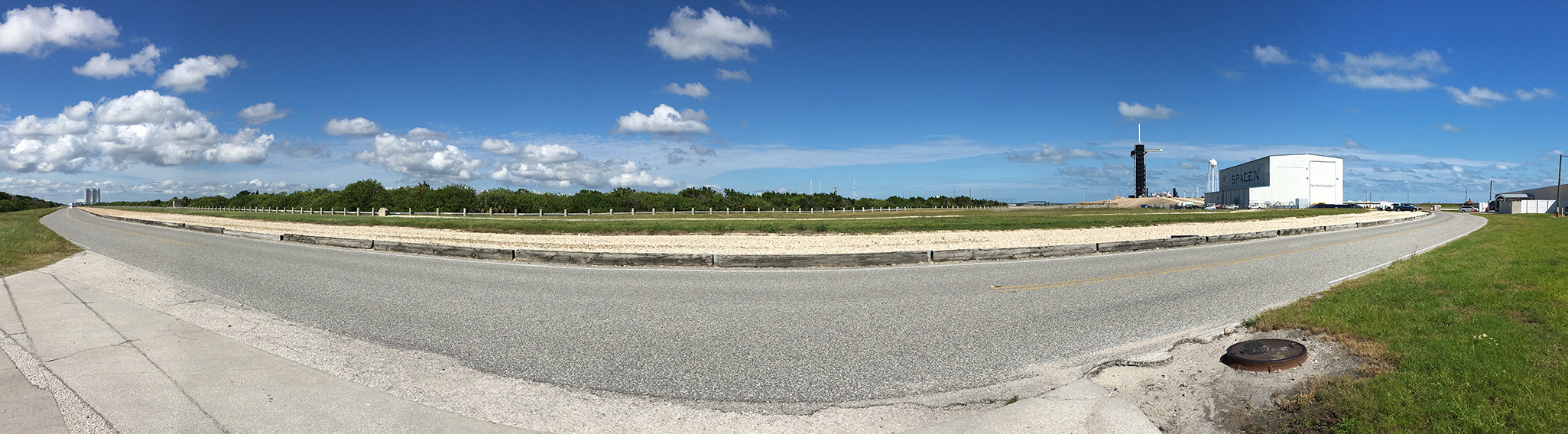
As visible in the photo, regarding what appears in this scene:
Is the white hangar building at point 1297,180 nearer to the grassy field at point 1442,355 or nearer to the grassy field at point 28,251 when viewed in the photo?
the grassy field at point 1442,355

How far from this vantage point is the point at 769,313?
8.09 m

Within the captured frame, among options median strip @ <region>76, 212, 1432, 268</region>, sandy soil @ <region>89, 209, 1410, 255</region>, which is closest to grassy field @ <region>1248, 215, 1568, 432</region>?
median strip @ <region>76, 212, 1432, 268</region>

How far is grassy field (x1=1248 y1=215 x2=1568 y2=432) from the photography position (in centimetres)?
389

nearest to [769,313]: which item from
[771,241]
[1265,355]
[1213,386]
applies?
[1213,386]

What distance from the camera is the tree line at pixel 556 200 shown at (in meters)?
78.3

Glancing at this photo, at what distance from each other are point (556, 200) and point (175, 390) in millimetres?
80128

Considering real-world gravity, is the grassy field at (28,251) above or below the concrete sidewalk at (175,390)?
above

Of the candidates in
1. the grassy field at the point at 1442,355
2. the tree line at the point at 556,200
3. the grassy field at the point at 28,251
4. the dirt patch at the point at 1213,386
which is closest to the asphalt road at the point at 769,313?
the dirt patch at the point at 1213,386

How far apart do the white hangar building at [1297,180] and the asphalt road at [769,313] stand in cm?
10625

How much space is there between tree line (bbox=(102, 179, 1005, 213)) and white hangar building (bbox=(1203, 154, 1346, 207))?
47.5 m

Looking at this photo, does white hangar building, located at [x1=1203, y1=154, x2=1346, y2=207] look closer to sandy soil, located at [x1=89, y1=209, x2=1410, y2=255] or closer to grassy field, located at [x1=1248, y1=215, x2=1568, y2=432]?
sandy soil, located at [x1=89, y1=209, x2=1410, y2=255]

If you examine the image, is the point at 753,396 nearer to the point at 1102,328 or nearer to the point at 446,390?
the point at 446,390

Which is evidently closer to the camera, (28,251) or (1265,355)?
(1265,355)

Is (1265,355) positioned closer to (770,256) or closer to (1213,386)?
(1213,386)
